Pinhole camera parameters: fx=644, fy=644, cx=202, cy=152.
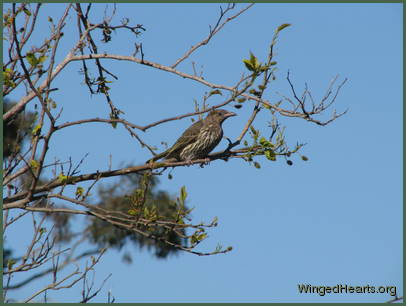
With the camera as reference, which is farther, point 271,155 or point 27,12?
point 27,12

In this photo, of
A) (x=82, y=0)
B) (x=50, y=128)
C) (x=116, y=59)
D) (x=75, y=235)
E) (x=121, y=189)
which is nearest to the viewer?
(x=50, y=128)

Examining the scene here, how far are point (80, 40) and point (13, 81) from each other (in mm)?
718

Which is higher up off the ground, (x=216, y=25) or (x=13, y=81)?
(x=216, y=25)

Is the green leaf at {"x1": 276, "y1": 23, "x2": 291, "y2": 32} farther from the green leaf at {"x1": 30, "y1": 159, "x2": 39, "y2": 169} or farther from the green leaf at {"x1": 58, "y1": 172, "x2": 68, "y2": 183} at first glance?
the green leaf at {"x1": 30, "y1": 159, "x2": 39, "y2": 169}

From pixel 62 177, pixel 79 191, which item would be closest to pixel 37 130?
pixel 62 177

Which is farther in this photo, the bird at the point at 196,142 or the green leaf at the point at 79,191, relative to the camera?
the bird at the point at 196,142

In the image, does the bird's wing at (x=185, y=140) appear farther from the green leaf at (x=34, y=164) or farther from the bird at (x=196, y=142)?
the green leaf at (x=34, y=164)

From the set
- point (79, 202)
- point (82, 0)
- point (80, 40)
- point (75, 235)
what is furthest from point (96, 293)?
point (75, 235)

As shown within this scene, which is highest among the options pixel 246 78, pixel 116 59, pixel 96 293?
pixel 116 59

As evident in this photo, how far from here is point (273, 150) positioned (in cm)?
565

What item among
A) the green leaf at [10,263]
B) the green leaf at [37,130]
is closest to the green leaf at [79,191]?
the green leaf at [37,130]

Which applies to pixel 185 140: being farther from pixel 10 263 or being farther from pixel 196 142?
pixel 10 263

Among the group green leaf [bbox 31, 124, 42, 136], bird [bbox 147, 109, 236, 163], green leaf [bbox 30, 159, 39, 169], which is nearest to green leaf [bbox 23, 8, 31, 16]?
green leaf [bbox 31, 124, 42, 136]

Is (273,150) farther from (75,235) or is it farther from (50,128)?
(75,235)
